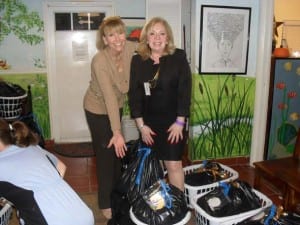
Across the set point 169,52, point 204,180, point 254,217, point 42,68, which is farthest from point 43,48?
point 254,217

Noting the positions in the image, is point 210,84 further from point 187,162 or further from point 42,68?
point 42,68

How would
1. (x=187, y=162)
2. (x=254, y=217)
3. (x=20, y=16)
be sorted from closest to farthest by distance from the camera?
(x=254, y=217) < (x=187, y=162) < (x=20, y=16)

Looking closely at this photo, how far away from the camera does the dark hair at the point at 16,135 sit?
4.51 feet

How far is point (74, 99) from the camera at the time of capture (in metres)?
3.94

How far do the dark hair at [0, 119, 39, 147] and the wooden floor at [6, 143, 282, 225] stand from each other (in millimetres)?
963

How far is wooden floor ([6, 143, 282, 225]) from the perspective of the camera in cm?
245

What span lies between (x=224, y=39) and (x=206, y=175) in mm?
1340

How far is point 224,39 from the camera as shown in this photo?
9.19ft

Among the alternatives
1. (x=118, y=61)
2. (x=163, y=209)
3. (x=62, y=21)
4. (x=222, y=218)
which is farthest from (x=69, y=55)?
(x=222, y=218)

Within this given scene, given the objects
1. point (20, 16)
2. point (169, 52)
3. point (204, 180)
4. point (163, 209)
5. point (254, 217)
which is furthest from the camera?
point (20, 16)

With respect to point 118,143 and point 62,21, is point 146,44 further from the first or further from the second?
point 62,21

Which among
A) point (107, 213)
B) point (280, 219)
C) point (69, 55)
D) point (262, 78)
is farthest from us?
point (69, 55)

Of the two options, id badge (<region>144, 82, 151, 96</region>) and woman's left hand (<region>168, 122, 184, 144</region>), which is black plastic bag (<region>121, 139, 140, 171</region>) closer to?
woman's left hand (<region>168, 122, 184, 144</region>)

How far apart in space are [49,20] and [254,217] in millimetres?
3158
